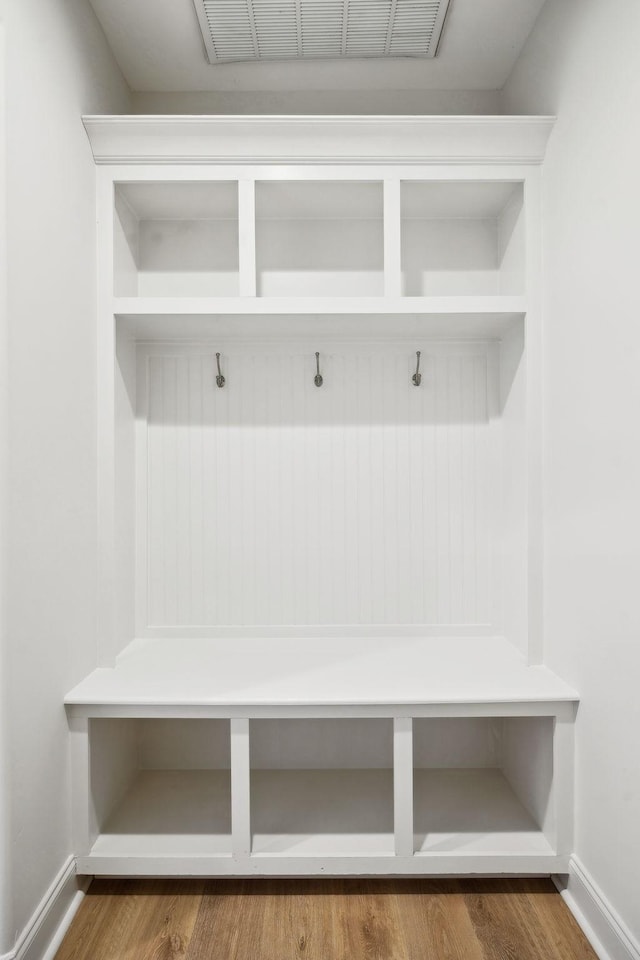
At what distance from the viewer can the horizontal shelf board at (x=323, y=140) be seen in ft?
6.08

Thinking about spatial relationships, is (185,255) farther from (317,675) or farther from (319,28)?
A: (317,675)

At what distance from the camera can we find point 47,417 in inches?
61.2

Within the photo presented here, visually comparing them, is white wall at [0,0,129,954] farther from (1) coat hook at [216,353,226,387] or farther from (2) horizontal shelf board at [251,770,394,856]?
(2) horizontal shelf board at [251,770,394,856]

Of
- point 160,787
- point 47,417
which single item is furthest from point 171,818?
point 47,417

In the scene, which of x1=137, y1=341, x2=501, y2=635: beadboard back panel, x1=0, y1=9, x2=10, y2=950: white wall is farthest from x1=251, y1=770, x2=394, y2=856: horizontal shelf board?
x1=0, y1=9, x2=10, y2=950: white wall

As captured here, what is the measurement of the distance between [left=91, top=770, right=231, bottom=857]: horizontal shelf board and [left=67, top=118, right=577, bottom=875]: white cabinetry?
12 mm

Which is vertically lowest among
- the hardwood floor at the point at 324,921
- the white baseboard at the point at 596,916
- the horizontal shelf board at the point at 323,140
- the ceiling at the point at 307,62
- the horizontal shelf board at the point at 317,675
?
the hardwood floor at the point at 324,921

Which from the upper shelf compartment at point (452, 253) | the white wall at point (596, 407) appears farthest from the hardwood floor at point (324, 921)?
the upper shelf compartment at point (452, 253)

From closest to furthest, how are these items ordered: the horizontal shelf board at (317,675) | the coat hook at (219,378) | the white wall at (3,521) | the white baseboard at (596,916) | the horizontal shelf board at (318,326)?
the white wall at (3,521)
the white baseboard at (596,916)
the horizontal shelf board at (317,675)
the horizontal shelf board at (318,326)
the coat hook at (219,378)

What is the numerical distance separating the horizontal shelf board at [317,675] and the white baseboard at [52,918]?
0.46 meters

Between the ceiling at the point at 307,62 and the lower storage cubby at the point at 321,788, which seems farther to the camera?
the ceiling at the point at 307,62

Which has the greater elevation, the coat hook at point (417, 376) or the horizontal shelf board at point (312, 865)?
the coat hook at point (417, 376)

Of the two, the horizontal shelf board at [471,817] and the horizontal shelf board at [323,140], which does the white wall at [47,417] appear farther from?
the horizontal shelf board at [471,817]

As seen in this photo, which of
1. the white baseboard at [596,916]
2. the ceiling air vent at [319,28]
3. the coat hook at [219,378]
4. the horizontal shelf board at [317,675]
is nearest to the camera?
the white baseboard at [596,916]
